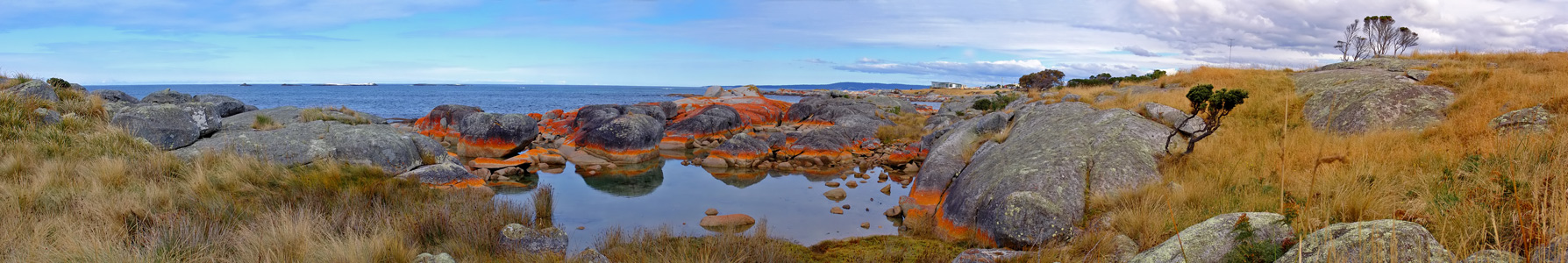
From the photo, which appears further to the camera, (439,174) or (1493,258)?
(439,174)

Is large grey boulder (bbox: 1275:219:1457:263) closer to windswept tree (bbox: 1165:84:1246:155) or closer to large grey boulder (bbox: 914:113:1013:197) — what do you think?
windswept tree (bbox: 1165:84:1246:155)

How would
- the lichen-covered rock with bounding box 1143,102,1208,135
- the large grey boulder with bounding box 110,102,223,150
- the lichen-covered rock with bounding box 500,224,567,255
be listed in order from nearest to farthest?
the lichen-covered rock with bounding box 500,224,567,255 < the lichen-covered rock with bounding box 1143,102,1208,135 < the large grey boulder with bounding box 110,102,223,150

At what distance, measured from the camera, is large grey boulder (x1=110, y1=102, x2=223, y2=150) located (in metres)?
12.6

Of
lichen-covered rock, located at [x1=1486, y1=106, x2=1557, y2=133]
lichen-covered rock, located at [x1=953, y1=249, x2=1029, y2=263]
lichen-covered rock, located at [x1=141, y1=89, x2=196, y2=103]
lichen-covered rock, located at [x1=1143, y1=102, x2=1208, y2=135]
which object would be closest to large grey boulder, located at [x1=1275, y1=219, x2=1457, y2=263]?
lichen-covered rock, located at [x1=953, y1=249, x2=1029, y2=263]

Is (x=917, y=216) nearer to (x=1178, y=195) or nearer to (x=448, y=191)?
(x=1178, y=195)

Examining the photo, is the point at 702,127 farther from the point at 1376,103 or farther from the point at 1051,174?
the point at 1376,103

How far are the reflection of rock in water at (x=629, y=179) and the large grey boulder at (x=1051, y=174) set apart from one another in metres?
7.38

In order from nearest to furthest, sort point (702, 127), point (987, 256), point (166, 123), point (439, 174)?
point (987, 256) < point (166, 123) < point (439, 174) < point (702, 127)

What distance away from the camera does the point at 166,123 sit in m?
12.8

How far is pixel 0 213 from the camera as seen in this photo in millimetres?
7160

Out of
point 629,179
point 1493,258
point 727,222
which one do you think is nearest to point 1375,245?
point 1493,258

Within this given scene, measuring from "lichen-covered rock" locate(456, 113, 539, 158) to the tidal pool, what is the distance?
334 cm

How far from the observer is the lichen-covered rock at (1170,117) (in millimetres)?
11719

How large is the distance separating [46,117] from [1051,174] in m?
18.4
